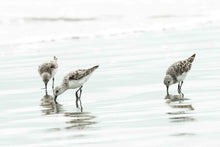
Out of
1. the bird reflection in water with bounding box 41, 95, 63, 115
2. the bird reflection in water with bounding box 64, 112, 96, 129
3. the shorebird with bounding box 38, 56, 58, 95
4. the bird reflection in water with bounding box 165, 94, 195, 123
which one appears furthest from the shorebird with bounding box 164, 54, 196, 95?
the shorebird with bounding box 38, 56, 58, 95

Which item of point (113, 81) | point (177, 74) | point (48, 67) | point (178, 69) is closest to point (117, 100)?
point (177, 74)

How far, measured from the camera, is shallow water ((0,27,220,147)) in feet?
Answer: 27.0

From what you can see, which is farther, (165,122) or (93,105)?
(93,105)

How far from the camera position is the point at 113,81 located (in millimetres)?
12945

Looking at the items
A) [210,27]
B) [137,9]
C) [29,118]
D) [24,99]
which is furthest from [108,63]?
[137,9]

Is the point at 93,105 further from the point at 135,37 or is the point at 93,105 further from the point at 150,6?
the point at 150,6

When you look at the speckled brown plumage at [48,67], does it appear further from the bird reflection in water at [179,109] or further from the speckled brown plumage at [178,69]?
the bird reflection in water at [179,109]

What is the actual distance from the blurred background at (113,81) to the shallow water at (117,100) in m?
0.01

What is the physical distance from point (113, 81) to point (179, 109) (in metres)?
3.17

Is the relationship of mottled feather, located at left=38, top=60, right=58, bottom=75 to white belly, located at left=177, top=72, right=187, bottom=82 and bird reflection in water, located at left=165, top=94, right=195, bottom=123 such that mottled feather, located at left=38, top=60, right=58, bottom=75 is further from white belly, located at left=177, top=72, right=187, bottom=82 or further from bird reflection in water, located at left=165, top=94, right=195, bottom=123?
bird reflection in water, located at left=165, top=94, right=195, bottom=123

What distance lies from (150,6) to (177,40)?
532 inches

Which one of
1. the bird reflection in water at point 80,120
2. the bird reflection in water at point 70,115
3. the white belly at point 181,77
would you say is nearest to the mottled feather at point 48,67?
the bird reflection in water at point 70,115

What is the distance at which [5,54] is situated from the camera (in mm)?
18469

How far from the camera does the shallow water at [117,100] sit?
27.0 feet
